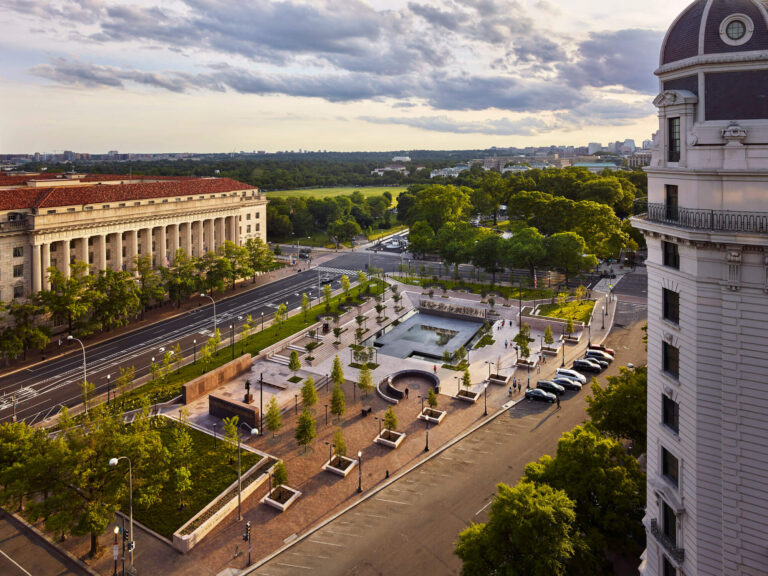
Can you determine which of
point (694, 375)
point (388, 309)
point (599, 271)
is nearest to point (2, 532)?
point (694, 375)

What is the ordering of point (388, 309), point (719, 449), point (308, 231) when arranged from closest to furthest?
point (719, 449), point (388, 309), point (308, 231)

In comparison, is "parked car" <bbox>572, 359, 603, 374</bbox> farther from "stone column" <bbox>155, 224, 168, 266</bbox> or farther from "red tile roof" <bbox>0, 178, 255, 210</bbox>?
"red tile roof" <bbox>0, 178, 255, 210</bbox>

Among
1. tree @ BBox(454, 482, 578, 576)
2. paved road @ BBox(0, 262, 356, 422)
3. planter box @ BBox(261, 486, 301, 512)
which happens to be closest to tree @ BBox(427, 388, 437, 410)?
planter box @ BBox(261, 486, 301, 512)

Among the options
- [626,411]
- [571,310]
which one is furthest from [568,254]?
[626,411]

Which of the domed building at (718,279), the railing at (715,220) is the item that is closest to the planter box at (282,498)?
the domed building at (718,279)

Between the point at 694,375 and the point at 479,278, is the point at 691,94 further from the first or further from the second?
the point at 479,278
